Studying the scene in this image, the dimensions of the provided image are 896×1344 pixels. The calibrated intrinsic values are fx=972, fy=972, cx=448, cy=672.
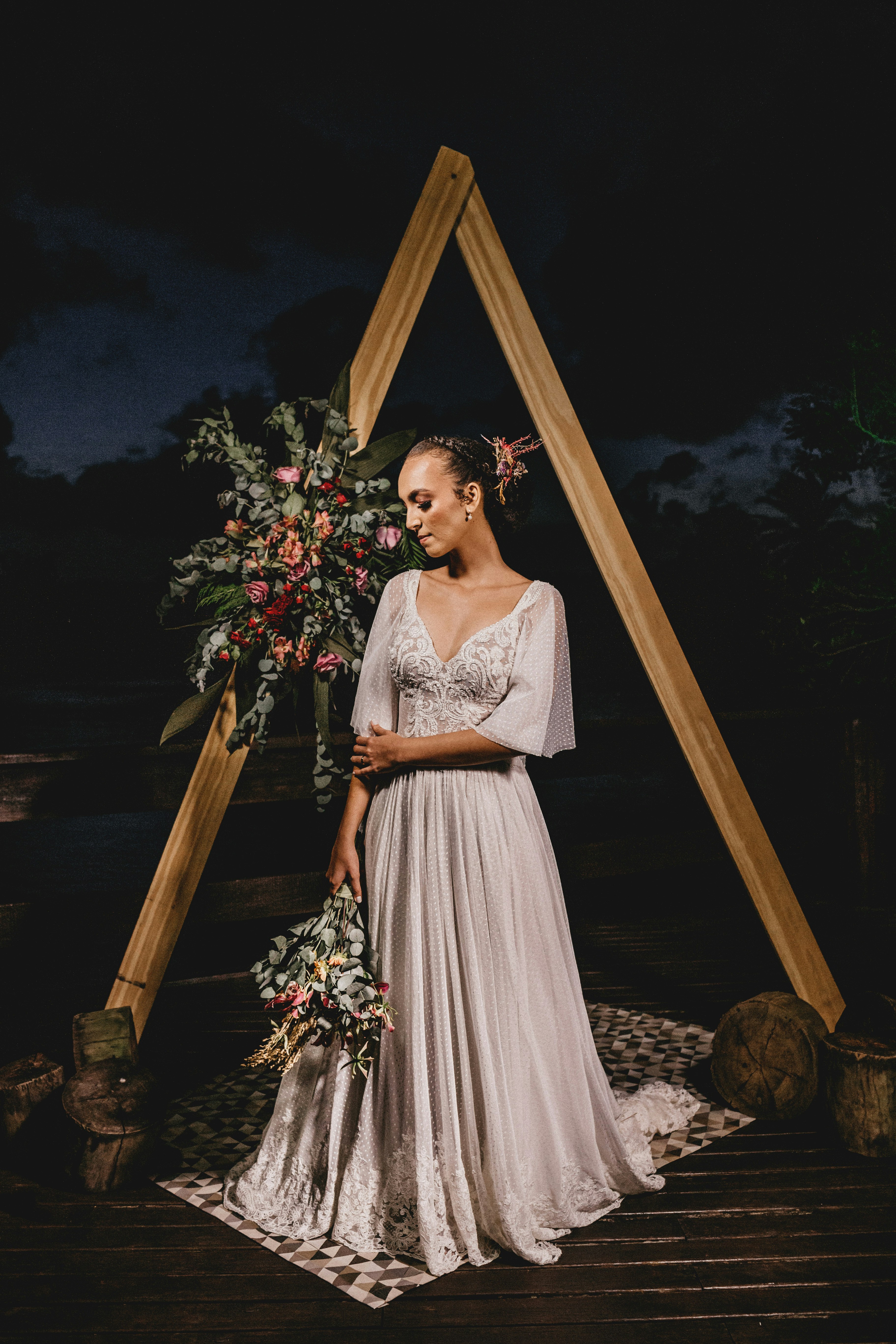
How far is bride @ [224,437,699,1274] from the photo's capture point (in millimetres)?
2221

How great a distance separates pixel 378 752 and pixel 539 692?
42 centimetres

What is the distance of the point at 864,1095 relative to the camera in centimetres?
262

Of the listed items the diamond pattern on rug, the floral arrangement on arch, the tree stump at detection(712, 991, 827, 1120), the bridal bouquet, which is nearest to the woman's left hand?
the floral arrangement on arch

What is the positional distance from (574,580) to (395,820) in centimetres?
620

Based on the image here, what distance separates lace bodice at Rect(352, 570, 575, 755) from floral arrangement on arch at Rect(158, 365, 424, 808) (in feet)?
0.57

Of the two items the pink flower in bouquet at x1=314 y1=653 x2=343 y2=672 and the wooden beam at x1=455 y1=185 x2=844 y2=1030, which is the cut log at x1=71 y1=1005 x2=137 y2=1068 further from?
the wooden beam at x1=455 y1=185 x2=844 y2=1030

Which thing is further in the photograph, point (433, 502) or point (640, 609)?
point (640, 609)

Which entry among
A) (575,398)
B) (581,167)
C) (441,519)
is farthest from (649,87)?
(441,519)

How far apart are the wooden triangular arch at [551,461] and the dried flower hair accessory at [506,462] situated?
39cm

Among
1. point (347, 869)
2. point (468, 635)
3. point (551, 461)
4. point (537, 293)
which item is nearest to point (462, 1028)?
point (347, 869)

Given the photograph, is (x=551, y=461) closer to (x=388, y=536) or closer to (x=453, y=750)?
(x=388, y=536)

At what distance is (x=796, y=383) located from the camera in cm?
732

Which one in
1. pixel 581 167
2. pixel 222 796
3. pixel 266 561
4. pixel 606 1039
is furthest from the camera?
pixel 581 167

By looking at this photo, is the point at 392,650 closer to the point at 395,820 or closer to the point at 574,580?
the point at 395,820
